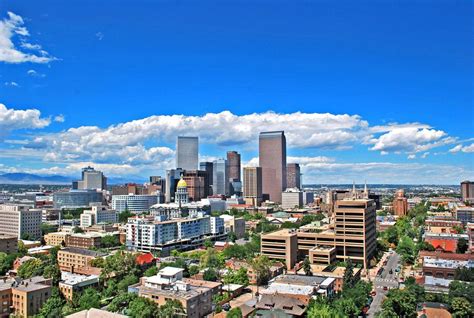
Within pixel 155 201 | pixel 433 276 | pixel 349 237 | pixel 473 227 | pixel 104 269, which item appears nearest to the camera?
pixel 104 269

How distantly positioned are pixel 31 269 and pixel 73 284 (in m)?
11.1

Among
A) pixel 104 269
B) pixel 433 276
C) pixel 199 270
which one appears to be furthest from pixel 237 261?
pixel 433 276

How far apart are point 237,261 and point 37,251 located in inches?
1408

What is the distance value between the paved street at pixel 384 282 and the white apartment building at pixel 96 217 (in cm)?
7659

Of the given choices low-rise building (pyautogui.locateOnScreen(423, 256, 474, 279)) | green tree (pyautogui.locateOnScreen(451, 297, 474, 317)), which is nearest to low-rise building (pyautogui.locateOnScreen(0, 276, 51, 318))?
green tree (pyautogui.locateOnScreen(451, 297, 474, 317))

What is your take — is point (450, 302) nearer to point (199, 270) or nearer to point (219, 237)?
point (199, 270)

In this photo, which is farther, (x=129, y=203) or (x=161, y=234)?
(x=129, y=203)

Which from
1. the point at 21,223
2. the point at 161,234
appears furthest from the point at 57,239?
the point at 161,234

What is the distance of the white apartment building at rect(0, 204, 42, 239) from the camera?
89.9 meters

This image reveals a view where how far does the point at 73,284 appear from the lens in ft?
153

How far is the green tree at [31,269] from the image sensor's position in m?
52.7

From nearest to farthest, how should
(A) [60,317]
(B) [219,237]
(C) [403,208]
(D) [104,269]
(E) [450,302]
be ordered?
1. (A) [60,317]
2. (E) [450,302]
3. (D) [104,269]
4. (B) [219,237]
5. (C) [403,208]

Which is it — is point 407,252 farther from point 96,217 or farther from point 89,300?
point 96,217

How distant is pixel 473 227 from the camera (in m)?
77.6
